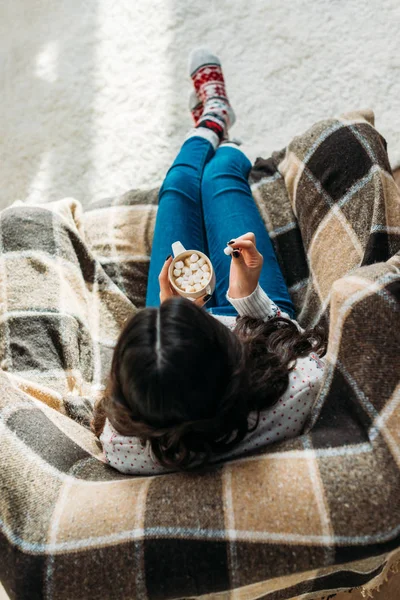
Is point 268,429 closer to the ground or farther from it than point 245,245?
closer to the ground

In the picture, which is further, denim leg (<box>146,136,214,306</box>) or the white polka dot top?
denim leg (<box>146,136,214,306</box>)

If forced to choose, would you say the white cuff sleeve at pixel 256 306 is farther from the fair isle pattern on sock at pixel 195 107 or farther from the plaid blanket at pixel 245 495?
the fair isle pattern on sock at pixel 195 107

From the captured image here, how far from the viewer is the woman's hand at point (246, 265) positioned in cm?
78

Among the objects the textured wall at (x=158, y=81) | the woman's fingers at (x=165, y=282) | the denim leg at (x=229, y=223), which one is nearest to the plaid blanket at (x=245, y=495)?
the denim leg at (x=229, y=223)

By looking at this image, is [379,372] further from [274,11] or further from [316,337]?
[274,11]

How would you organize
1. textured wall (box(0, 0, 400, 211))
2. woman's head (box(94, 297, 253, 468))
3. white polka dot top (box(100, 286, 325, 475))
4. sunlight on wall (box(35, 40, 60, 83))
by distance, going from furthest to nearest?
1. sunlight on wall (box(35, 40, 60, 83))
2. textured wall (box(0, 0, 400, 211))
3. white polka dot top (box(100, 286, 325, 475))
4. woman's head (box(94, 297, 253, 468))

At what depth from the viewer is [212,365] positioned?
0.58 meters

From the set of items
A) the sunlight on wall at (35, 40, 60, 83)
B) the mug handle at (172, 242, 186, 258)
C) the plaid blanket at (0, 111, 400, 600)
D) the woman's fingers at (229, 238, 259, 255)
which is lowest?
the plaid blanket at (0, 111, 400, 600)

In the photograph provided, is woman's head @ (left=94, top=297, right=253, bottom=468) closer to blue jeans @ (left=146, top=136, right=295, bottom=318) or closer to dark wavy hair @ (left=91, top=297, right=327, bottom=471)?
dark wavy hair @ (left=91, top=297, right=327, bottom=471)

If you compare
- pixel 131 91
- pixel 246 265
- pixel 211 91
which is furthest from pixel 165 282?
pixel 131 91

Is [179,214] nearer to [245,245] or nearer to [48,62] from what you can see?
[245,245]

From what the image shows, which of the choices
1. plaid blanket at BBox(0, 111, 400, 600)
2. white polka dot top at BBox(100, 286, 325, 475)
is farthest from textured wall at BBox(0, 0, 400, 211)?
white polka dot top at BBox(100, 286, 325, 475)

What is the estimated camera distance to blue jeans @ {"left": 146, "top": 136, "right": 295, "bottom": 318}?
0.95 meters

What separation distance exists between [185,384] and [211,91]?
0.94m
